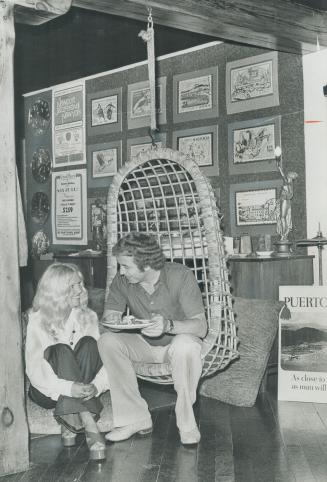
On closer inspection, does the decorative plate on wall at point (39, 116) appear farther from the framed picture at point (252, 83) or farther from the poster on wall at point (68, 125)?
the framed picture at point (252, 83)

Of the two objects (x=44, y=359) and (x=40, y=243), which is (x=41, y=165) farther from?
(x=44, y=359)

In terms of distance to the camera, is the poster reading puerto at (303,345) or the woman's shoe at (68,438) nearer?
the woman's shoe at (68,438)

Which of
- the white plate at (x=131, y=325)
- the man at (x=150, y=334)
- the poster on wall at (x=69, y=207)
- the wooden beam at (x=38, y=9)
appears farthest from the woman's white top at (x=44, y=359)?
the poster on wall at (x=69, y=207)

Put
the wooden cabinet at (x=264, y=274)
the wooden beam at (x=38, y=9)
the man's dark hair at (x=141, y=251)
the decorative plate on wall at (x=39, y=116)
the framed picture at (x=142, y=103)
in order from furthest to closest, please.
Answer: the decorative plate on wall at (x=39, y=116)
the framed picture at (x=142, y=103)
the wooden cabinet at (x=264, y=274)
the man's dark hair at (x=141, y=251)
the wooden beam at (x=38, y=9)

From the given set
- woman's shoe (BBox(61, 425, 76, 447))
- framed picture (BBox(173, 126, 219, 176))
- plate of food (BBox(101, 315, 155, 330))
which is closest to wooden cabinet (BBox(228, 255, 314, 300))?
framed picture (BBox(173, 126, 219, 176))

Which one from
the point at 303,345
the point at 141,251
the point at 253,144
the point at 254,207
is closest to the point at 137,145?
the point at 253,144

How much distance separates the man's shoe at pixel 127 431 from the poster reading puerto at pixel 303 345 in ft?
3.71

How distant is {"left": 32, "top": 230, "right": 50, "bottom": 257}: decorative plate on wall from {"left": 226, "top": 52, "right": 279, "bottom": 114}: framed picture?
10.4 ft

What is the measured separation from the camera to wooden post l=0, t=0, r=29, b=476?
2.84 metres

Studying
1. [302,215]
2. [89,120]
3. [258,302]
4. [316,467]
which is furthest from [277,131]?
[316,467]

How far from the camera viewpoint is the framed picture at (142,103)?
640 cm

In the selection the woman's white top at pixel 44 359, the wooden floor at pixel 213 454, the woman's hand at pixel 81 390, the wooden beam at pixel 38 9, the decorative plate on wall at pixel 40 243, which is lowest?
the wooden floor at pixel 213 454

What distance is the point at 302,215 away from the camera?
5.21 m

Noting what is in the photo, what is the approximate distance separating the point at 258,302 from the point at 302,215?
123cm
